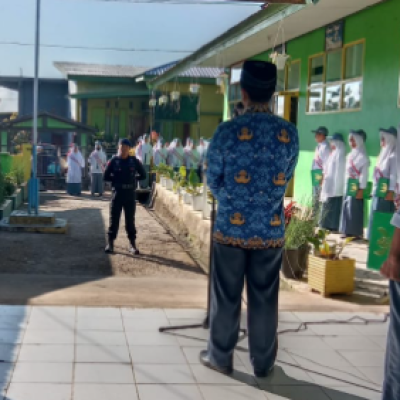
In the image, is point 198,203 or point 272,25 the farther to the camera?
point 198,203

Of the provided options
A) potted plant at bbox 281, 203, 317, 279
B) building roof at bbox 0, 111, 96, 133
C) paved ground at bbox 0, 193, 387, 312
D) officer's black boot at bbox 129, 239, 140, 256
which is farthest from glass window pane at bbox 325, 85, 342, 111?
building roof at bbox 0, 111, 96, 133

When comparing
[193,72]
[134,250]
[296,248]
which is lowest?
[134,250]

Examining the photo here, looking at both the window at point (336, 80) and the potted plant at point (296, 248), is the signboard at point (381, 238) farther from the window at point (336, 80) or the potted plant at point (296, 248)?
the window at point (336, 80)

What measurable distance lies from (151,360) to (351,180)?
6314 mm

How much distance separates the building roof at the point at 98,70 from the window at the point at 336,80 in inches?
761

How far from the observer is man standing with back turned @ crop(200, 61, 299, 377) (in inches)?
162

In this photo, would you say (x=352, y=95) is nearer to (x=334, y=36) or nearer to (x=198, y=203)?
(x=334, y=36)

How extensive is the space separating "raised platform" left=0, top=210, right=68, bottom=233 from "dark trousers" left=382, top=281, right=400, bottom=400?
35.1 ft

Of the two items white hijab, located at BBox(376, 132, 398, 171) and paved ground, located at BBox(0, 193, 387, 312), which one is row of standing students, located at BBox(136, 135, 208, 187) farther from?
A: white hijab, located at BBox(376, 132, 398, 171)

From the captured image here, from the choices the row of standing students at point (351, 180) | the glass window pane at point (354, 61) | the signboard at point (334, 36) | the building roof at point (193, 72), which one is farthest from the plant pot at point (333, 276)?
the building roof at point (193, 72)

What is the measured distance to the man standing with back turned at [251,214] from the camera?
13.5 feet

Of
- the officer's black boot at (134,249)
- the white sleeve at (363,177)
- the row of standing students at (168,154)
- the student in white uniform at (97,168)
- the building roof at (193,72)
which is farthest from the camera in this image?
the building roof at (193,72)

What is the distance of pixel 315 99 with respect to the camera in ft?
43.0

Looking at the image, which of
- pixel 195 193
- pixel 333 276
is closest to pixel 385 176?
pixel 333 276
